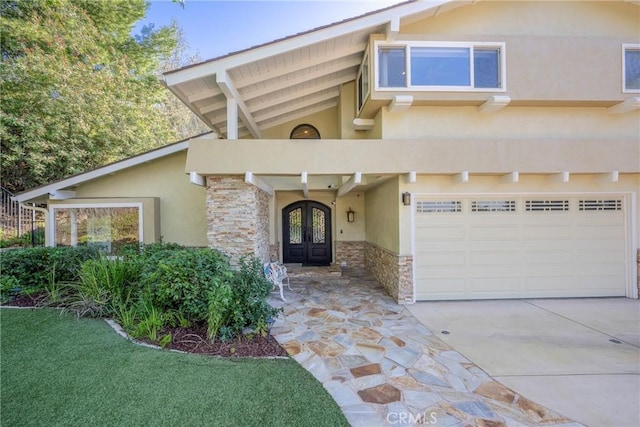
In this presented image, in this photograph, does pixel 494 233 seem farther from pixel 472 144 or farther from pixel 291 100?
pixel 291 100

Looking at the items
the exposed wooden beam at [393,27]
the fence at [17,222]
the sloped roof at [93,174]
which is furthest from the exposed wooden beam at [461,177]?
the fence at [17,222]

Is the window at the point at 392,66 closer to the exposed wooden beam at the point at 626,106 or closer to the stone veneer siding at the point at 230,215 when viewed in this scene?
the stone veneer siding at the point at 230,215

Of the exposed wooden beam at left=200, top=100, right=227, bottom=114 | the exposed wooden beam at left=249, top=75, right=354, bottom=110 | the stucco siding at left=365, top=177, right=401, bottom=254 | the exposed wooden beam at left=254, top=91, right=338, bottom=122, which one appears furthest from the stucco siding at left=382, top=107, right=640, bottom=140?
the exposed wooden beam at left=200, top=100, right=227, bottom=114

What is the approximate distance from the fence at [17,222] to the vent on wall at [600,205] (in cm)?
2038

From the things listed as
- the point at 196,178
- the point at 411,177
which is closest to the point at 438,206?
the point at 411,177

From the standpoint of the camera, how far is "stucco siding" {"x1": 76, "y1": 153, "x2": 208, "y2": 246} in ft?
29.5

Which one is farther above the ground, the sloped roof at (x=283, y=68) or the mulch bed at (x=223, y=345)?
the sloped roof at (x=283, y=68)

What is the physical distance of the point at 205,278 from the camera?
498cm

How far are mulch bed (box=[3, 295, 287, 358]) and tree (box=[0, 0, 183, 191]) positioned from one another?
13.9 m

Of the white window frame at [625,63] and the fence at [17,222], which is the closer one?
the white window frame at [625,63]

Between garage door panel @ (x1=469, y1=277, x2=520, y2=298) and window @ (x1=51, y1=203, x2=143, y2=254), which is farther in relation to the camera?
window @ (x1=51, y1=203, x2=143, y2=254)

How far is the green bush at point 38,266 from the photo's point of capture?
21.0ft

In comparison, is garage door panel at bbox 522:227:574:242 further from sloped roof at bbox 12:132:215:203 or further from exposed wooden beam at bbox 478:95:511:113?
sloped roof at bbox 12:132:215:203

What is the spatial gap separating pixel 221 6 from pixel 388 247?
10.5 m
